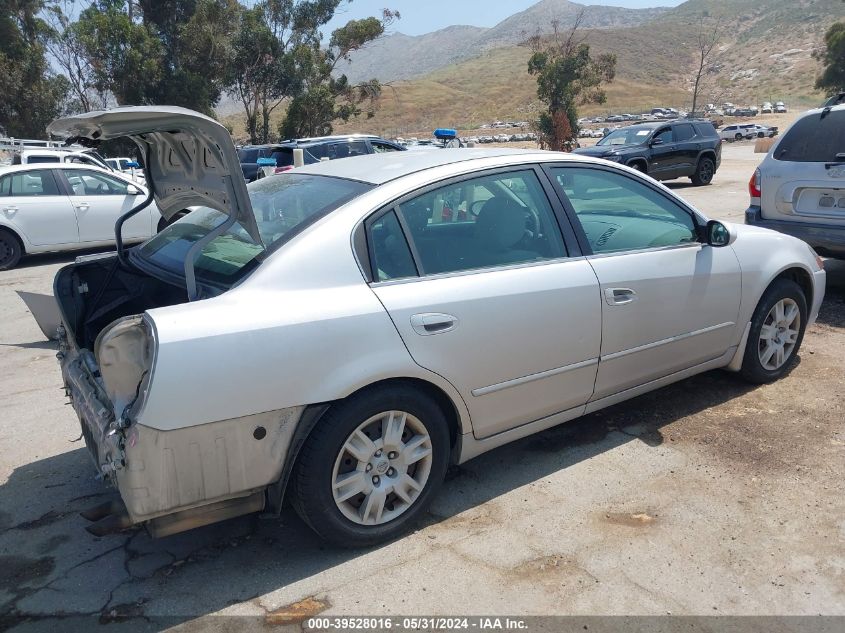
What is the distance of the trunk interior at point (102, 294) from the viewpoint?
357cm

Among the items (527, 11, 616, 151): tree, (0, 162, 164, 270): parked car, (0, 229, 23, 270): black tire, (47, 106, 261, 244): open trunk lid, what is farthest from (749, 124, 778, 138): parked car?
(47, 106, 261, 244): open trunk lid

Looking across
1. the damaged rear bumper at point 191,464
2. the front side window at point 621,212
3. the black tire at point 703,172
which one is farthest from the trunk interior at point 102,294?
the black tire at point 703,172

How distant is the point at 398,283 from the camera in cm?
307

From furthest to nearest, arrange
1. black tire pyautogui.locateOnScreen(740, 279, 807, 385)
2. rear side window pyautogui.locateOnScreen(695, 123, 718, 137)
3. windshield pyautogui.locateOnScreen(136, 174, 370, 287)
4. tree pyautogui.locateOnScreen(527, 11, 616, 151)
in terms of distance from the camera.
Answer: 1. tree pyautogui.locateOnScreen(527, 11, 616, 151)
2. rear side window pyautogui.locateOnScreen(695, 123, 718, 137)
3. black tire pyautogui.locateOnScreen(740, 279, 807, 385)
4. windshield pyautogui.locateOnScreen(136, 174, 370, 287)

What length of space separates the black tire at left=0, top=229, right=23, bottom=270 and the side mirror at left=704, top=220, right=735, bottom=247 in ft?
31.9

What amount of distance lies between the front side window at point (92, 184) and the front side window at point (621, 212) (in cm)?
889

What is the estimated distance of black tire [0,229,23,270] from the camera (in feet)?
33.4

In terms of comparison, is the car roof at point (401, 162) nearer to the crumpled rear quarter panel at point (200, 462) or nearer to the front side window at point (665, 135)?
the crumpled rear quarter panel at point (200, 462)

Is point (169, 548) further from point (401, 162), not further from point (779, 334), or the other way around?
point (779, 334)

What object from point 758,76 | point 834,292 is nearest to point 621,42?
point 758,76

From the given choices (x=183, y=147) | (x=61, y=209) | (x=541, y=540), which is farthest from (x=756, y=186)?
(x=61, y=209)

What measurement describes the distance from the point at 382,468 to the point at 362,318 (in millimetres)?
665

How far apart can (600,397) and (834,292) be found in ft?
15.3

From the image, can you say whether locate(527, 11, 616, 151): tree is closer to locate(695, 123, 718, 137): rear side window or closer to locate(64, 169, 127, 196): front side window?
locate(695, 123, 718, 137): rear side window
